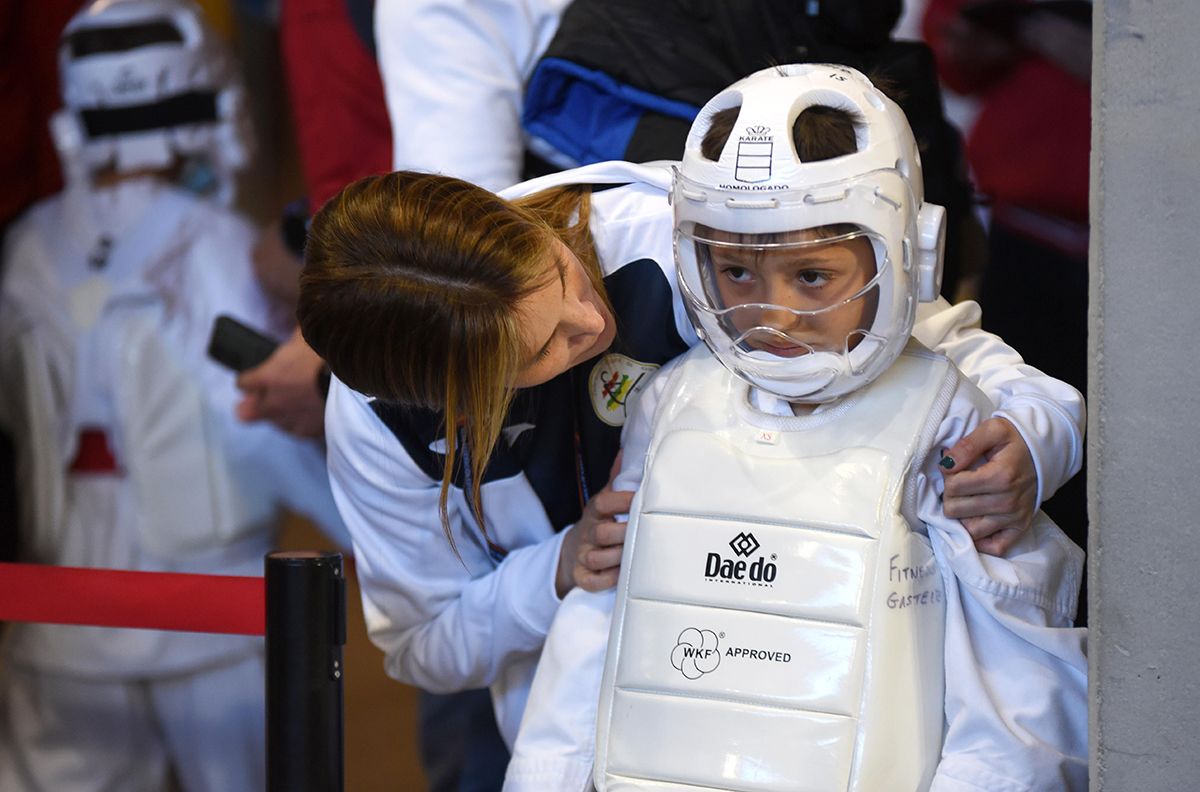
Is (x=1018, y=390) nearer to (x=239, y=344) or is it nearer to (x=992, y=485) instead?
(x=992, y=485)

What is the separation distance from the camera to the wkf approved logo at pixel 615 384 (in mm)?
1864

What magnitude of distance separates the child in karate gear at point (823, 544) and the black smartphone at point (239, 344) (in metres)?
1.48

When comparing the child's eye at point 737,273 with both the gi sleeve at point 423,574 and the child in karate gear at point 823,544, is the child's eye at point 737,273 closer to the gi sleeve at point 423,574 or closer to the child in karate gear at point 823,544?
the child in karate gear at point 823,544

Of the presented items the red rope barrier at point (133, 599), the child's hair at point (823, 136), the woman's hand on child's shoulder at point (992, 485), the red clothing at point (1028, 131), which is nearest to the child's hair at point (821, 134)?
the child's hair at point (823, 136)

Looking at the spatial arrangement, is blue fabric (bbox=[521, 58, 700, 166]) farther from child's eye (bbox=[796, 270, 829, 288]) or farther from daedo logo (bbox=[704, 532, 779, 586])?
daedo logo (bbox=[704, 532, 779, 586])

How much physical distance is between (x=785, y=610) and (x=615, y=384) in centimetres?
44

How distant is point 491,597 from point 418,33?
858 millimetres

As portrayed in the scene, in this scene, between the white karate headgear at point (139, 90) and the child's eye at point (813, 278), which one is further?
the white karate headgear at point (139, 90)

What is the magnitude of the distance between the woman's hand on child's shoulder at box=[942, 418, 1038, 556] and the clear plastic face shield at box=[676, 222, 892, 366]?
0.50 feet

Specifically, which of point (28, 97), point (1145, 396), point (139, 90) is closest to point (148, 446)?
point (139, 90)

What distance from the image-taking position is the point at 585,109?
82.0 inches

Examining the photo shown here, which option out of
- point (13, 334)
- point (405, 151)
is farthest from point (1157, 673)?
point (13, 334)

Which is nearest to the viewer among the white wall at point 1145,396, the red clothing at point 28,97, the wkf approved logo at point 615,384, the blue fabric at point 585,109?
the white wall at point 1145,396

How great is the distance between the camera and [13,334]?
10.7ft
